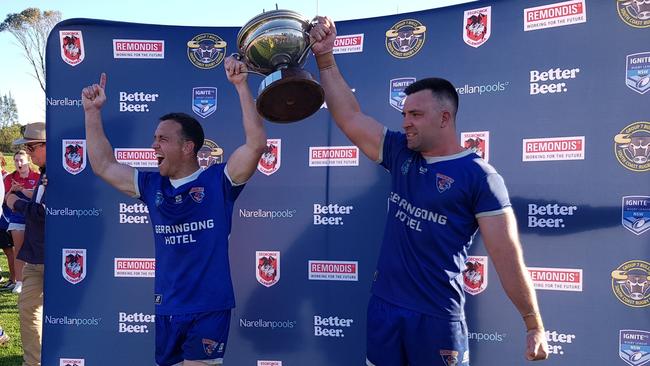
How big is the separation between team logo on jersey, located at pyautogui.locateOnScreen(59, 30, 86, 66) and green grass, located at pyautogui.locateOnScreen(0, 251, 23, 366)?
3142 millimetres

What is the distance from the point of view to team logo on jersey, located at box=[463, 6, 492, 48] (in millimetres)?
3535

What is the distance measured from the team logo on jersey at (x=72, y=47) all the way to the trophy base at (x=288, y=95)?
223 centimetres

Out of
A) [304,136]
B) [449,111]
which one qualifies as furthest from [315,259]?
[449,111]

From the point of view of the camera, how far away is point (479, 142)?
11.7 feet

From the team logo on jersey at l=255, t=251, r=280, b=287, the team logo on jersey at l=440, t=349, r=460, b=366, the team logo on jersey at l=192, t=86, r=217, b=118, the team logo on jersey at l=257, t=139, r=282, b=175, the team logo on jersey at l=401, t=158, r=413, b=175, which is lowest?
the team logo on jersey at l=440, t=349, r=460, b=366

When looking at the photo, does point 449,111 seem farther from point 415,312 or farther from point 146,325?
point 146,325

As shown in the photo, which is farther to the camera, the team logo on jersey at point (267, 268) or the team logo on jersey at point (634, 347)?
the team logo on jersey at point (267, 268)

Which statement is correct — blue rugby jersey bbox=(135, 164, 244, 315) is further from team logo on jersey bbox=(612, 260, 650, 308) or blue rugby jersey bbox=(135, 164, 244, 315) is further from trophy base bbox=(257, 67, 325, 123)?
team logo on jersey bbox=(612, 260, 650, 308)

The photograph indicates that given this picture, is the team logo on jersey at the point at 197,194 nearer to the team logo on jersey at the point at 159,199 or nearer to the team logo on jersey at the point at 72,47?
the team logo on jersey at the point at 159,199

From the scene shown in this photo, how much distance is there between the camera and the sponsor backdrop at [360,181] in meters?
3.25

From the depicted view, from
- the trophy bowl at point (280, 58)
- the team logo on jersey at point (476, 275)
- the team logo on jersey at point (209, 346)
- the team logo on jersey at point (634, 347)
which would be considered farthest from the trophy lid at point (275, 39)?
the team logo on jersey at point (634, 347)

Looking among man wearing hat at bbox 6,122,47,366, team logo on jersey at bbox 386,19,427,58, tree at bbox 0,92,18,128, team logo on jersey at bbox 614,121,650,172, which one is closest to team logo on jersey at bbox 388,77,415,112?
team logo on jersey at bbox 386,19,427,58

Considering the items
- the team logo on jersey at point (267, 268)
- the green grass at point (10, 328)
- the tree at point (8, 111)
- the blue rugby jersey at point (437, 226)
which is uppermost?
the tree at point (8, 111)

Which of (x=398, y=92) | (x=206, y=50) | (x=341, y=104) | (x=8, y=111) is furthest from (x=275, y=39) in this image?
(x=8, y=111)
